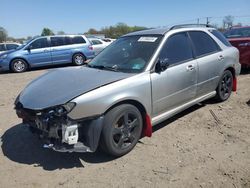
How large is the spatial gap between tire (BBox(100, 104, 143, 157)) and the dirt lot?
0.49 feet

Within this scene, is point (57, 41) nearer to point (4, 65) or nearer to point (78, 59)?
point (78, 59)

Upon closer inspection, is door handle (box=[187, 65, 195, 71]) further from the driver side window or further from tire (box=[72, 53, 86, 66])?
tire (box=[72, 53, 86, 66])

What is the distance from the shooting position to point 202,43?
5566mm

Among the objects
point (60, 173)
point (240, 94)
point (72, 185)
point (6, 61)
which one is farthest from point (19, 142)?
point (6, 61)

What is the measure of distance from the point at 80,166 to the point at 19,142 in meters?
1.40

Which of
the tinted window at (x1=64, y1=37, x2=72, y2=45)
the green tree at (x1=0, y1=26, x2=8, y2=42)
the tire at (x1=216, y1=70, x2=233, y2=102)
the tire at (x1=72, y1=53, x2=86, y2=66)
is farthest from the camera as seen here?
the green tree at (x1=0, y1=26, x2=8, y2=42)

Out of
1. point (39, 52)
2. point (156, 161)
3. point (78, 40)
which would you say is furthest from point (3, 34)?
point (156, 161)

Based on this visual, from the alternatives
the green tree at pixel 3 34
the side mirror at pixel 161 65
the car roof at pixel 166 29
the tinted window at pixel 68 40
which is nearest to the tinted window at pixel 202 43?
the car roof at pixel 166 29

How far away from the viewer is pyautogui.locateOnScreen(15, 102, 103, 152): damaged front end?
3.52 metres

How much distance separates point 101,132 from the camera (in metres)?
3.71

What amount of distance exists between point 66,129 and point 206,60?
3.13m

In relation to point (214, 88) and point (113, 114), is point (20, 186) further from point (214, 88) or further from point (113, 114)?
point (214, 88)

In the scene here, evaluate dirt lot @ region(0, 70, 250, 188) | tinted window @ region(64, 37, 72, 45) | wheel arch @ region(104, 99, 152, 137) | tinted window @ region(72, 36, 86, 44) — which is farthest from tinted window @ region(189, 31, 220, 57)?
tinted window @ region(72, 36, 86, 44)

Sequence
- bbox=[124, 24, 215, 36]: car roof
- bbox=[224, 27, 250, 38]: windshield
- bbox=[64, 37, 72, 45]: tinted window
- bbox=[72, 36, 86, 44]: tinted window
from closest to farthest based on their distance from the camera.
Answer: bbox=[124, 24, 215, 36]: car roof, bbox=[224, 27, 250, 38]: windshield, bbox=[64, 37, 72, 45]: tinted window, bbox=[72, 36, 86, 44]: tinted window
